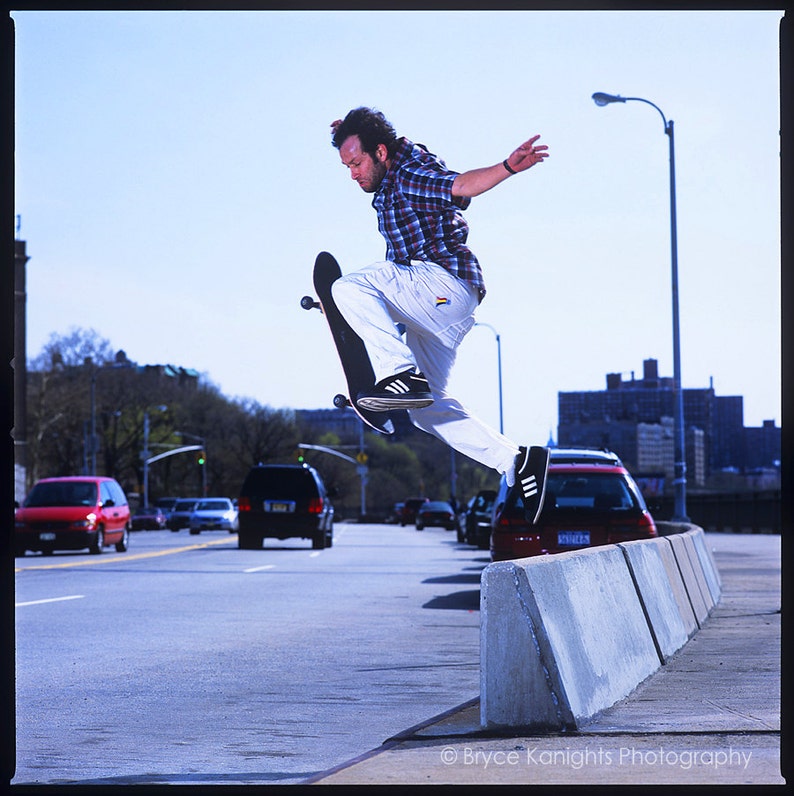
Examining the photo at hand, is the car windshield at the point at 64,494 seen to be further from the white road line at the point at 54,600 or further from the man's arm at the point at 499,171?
the man's arm at the point at 499,171

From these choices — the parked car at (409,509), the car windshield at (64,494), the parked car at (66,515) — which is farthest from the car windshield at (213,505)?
the parked car at (409,509)

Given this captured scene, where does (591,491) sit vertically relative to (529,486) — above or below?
below

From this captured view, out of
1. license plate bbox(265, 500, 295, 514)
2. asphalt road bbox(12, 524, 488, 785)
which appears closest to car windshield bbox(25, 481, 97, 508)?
license plate bbox(265, 500, 295, 514)

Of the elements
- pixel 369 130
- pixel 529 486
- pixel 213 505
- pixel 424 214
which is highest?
pixel 369 130

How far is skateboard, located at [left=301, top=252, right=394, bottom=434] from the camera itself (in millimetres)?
4320

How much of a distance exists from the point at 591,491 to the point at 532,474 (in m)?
10.9

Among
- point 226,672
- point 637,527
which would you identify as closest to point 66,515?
point 637,527

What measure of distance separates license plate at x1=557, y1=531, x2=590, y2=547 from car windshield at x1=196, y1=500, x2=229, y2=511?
48.8m

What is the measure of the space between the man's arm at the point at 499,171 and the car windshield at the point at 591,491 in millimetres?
10848

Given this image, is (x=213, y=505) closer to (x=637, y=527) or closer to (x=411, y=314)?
(x=637, y=527)

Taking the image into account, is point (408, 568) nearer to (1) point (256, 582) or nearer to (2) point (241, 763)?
(1) point (256, 582)

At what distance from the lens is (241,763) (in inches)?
263

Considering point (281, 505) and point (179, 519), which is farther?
point (179, 519)

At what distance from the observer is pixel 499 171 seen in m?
4.22
